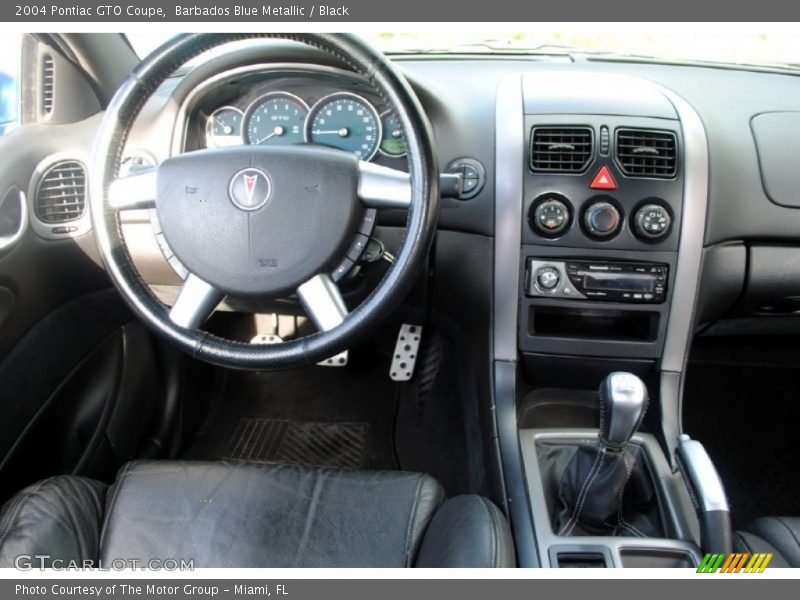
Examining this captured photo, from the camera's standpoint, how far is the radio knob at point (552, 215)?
4.48ft

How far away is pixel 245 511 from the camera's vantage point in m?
1.12

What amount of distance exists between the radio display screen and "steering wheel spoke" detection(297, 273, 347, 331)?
637 mm

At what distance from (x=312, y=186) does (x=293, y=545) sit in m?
0.64

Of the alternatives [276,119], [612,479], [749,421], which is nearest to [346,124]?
[276,119]

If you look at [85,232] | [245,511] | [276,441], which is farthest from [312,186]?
A: [276,441]

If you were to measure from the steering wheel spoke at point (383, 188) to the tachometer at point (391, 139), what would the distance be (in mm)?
316

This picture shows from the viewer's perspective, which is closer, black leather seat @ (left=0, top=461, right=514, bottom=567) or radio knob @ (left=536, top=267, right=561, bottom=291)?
black leather seat @ (left=0, top=461, right=514, bottom=567)

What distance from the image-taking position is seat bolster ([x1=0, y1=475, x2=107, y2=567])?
3.25 ft

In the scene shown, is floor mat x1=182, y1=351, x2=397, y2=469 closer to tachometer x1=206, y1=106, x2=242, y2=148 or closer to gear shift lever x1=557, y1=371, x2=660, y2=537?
gear shift lever x1=557, y1=371, x2=660, y2=537

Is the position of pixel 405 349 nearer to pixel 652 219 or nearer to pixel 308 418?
pixel 308 418

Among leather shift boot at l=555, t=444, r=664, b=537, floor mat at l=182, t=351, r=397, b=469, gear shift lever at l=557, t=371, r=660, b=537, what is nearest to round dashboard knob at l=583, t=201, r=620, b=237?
gear shift lever at l=557, t=371, r=660, b=537

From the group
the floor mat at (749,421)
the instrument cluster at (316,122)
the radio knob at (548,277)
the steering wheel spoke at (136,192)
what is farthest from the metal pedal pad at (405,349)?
the floor mat at (749,421)

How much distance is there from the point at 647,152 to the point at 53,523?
1.38 metres

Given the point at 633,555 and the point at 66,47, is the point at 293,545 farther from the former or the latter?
the point at 66,47
